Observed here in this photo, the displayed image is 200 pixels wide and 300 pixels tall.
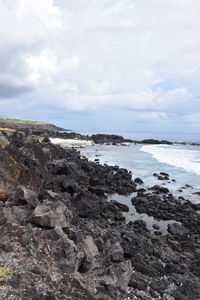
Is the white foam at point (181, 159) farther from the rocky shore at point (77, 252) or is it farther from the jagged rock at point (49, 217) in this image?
the jagged rock at point (49, 217)

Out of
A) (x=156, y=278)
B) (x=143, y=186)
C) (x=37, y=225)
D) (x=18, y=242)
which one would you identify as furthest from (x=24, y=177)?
(x=143, y=186)

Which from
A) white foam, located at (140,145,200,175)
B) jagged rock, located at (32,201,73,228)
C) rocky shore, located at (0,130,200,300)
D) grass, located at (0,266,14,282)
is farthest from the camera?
white foam, located at (140,145,200,175)

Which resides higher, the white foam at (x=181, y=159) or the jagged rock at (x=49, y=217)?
the jagged rock at (x=49, y=217)

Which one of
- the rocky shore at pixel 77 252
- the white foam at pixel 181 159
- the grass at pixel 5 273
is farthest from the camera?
the white foam at pixel 181 159

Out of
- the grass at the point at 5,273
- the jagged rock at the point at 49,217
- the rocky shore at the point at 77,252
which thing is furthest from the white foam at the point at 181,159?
the grass at the point at 5,273

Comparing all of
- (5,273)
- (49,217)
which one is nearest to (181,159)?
(49,217)

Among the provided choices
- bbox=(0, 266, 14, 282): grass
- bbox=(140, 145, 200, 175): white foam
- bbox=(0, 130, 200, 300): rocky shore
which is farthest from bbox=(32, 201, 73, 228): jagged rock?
bbox=(140, 145, 200, 175): white foam

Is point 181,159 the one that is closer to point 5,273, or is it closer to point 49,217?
point 49,217

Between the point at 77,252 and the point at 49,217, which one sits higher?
the point at 49,217

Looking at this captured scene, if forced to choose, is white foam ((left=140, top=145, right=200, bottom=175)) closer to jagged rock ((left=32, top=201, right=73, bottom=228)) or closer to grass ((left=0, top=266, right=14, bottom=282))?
jagged rock ((left=32, top=201, right=73, bottom=228))

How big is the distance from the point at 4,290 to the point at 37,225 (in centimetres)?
439

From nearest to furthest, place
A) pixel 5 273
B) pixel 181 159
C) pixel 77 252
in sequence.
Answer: pixel 5 273 → pixel 77 252 → pixel 181 159

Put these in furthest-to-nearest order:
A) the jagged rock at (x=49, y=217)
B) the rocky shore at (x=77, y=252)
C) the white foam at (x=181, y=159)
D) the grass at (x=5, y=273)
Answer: the white foam at (x=181, y=159)
the jagged rock at (x=49, y=217)
the rocky shore at (x=77, y=252)
the grass at (x=5, y=273)

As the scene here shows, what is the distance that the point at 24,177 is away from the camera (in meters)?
19.4
